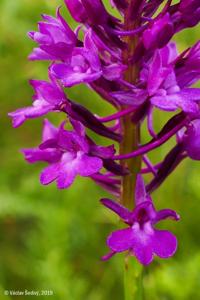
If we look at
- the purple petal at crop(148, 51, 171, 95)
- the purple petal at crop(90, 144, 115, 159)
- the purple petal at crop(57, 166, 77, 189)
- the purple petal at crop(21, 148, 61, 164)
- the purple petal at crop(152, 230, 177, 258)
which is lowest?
the purple petal at crop(152, 230, 177, 258)

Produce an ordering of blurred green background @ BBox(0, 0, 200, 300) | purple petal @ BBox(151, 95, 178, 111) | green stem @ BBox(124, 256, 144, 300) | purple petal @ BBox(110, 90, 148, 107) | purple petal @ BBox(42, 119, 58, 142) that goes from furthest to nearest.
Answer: blurred green background @ BBox(0, 0, 200, 300) < purple petal @ BBox(42, 119, 58, 142) < green stem @ BBox(124, 256, 144, 300) < purple petal @ BBox(110, 90, 148, 107) < purple petal @ BBox(151, 95, 178, 111)

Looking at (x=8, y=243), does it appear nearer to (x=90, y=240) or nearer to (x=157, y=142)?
(x=90, y=240)

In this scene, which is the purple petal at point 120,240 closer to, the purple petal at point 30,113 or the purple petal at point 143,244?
the purple petal at point 143,244

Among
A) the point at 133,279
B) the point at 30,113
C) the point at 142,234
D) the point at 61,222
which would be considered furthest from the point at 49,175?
the point at 61,222

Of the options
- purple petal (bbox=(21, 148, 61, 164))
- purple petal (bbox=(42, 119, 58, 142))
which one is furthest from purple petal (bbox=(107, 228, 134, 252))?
purple petal (bbox=(42, 119, 58, 142))

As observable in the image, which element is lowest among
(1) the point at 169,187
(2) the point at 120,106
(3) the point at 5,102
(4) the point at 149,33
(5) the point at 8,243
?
(5) the point at 8,243

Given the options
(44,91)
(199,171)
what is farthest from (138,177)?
(199,171)

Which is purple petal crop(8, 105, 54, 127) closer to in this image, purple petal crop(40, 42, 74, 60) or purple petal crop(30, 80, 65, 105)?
purple petal crop(30, 80, 65, 105)

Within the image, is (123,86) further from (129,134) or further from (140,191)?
(140,191)

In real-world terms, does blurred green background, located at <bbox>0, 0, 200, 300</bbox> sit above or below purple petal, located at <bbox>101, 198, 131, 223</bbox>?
below
